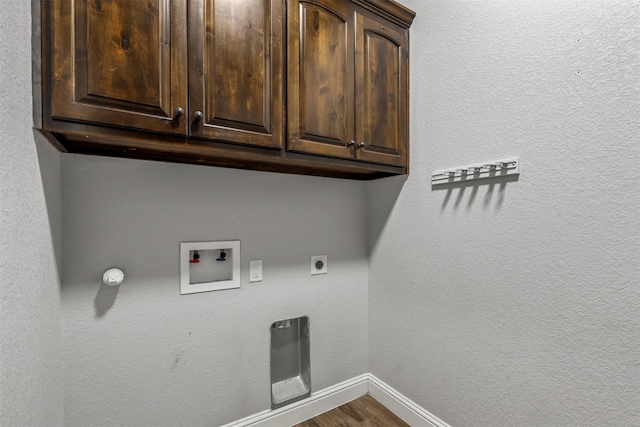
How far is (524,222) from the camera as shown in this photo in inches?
47.8

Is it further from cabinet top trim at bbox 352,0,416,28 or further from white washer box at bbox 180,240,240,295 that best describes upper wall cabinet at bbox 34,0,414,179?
white washer box at bbox 180,240,240,295

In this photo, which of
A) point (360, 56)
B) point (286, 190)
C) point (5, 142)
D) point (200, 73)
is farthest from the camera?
point (286, 190)

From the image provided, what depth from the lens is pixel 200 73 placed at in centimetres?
107

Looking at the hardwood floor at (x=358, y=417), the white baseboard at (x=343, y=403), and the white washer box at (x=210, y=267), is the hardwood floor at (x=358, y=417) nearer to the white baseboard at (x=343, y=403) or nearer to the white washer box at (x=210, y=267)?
the white baseboard at (x=343, y=403)

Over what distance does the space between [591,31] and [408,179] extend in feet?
3.01

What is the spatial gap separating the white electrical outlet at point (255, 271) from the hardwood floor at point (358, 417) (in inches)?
35.2

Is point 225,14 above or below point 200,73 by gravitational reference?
above

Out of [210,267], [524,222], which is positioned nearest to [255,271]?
[210,267]

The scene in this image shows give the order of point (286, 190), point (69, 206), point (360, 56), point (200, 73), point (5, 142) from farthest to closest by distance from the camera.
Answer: point (286, 190) < point (360, 56) < point (69, 206) < point (200, 73) < point (5, 142)

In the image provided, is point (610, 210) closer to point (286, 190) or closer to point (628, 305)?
point (628, 305)

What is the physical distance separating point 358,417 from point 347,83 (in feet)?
6.14

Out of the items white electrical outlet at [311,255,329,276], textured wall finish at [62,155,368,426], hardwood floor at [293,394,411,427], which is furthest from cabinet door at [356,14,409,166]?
hardwood floor at [293,394,411,427]

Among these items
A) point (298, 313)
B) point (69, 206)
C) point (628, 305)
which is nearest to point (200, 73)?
point (69, 206)

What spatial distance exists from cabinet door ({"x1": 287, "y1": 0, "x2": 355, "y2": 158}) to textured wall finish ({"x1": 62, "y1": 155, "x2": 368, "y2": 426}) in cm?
42
